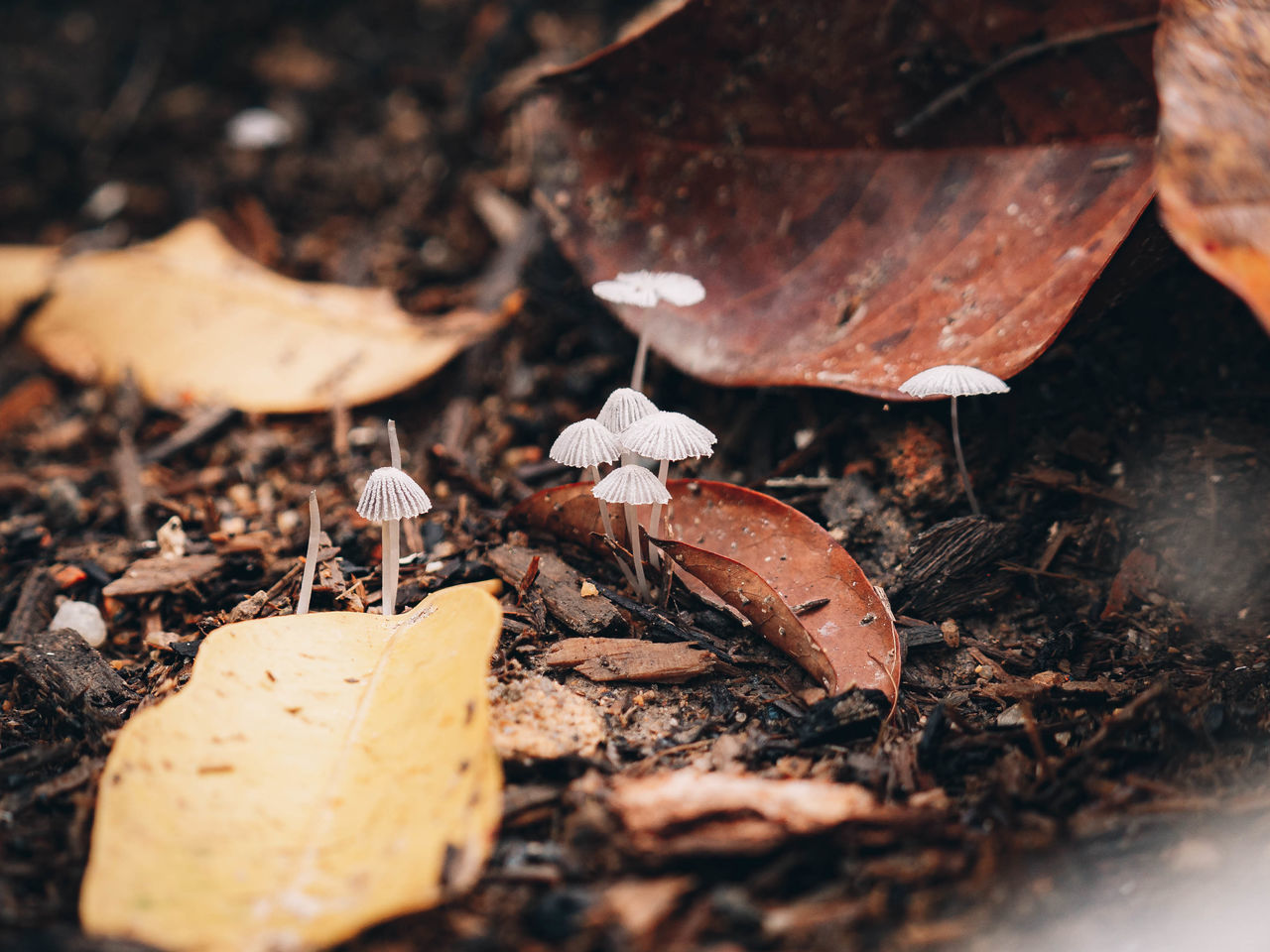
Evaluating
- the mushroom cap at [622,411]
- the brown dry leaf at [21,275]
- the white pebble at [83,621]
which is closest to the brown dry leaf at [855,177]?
the mushroom cap at [622,411]

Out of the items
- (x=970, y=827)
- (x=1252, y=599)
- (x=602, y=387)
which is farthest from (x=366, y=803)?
(x=1252, y=599)

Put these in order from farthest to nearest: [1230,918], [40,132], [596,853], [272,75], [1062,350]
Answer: [272,75] < [40,132] < [1062,350] < [596,853] < [1230,918]

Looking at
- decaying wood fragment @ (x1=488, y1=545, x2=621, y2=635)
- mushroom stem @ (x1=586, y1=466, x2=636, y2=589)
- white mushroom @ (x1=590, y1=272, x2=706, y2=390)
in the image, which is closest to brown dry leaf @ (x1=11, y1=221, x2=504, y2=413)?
white mushroom @ (x1=590, y1=272, x2=706, y2=390)

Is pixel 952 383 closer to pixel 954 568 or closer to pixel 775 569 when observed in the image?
pixel 954 568

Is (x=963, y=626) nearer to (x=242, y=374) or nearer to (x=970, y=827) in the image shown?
(x=970, y=827)

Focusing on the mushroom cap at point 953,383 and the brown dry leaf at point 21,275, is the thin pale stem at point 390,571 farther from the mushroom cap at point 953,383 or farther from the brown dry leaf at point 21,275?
the brown dry leaf at point 21,275

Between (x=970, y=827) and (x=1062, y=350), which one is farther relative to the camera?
(x=1062, y=350)

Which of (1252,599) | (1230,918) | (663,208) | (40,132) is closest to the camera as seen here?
(1230,918)
